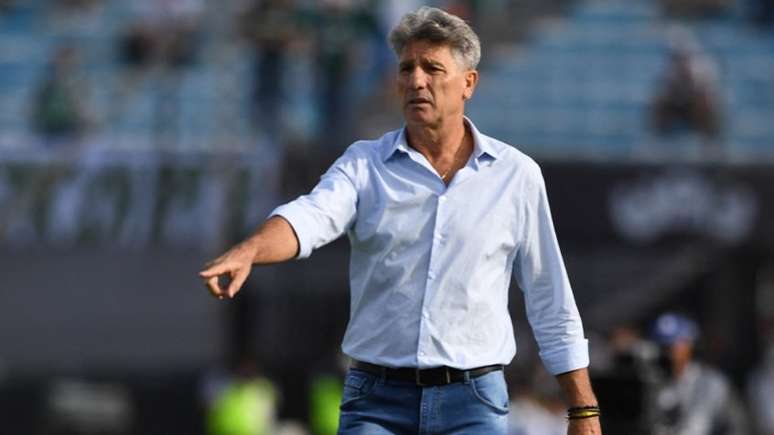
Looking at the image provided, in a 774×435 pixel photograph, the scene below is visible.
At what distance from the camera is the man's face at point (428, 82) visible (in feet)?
15.2

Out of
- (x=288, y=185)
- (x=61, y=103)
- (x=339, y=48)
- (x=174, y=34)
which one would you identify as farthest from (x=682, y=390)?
(x=174, y=34)

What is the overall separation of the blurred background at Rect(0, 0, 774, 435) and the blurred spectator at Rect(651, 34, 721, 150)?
3 cm

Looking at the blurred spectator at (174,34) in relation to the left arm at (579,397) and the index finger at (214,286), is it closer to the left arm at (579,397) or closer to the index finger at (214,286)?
the left arm at (579,397)

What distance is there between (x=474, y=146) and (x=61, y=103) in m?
12.3

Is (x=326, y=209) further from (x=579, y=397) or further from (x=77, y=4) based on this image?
(x=77, y=4)

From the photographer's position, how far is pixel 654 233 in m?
15.3

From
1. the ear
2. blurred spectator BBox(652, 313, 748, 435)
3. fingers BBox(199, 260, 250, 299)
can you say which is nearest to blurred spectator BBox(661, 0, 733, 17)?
blurred spectator BBox(652, 313, 748, 435)

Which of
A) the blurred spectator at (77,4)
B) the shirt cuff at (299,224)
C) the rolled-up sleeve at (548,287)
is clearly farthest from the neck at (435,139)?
the blurred spectator at (77,4)

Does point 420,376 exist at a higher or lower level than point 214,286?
lower

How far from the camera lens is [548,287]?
4.79m

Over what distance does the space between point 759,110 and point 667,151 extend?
1.48 m

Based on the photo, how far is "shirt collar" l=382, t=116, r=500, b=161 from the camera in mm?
4715

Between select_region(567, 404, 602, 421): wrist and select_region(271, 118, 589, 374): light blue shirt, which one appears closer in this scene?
select_region(271, 118, 589, 374): light blue shirt

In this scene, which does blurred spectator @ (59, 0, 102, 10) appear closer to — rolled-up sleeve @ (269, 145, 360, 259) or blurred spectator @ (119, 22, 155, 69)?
blurred spectator @ (119, 22, 155, 69)
